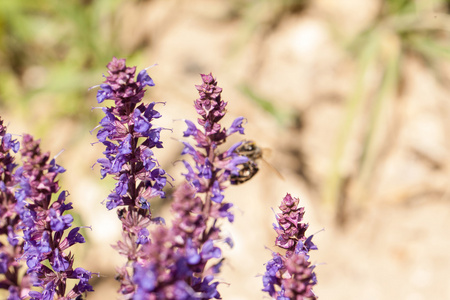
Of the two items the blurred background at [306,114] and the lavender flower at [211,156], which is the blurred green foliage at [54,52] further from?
the lavender flower at [211,156]

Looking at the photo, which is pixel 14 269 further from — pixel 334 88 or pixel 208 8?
pixel 208 8

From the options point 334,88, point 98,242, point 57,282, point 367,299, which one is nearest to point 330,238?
point 367,299

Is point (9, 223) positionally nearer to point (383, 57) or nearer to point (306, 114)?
point (306, 114)

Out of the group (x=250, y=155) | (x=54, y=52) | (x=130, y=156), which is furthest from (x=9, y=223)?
(x=54, y=52)

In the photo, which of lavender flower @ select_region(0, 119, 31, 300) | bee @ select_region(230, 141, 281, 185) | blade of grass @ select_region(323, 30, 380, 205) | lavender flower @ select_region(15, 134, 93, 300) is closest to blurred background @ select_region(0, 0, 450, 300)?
blade of grass @ select_region(323, 30, 380, 205)

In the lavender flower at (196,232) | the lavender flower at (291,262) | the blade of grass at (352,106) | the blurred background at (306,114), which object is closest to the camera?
the lavender flower at (196,232)

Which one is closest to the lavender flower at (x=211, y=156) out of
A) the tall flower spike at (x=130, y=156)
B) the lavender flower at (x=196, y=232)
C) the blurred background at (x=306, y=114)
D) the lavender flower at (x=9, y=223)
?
the lavender flower at (x=196, y=232)

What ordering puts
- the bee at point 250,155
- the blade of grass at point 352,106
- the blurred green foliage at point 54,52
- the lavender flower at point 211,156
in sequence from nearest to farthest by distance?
the lavender flower at point 211,156 < the bee at point 250,155 < the blade of grass at point 352,106 < the blurred green foliage at point 54,52

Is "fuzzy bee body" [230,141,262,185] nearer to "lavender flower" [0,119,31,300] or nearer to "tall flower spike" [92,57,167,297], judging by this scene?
"tall flower spike" [92,57,167,297]
